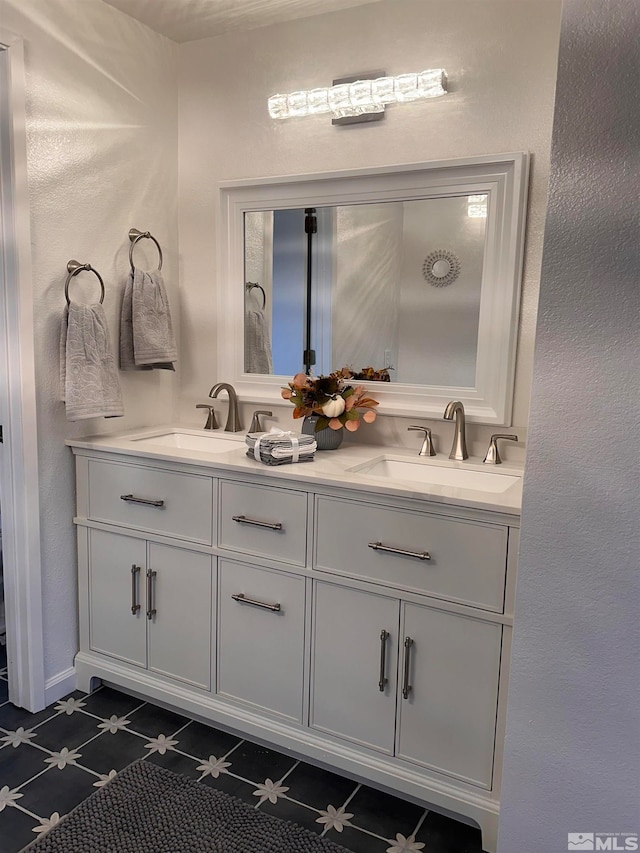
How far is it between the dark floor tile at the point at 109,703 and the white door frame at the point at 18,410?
17 centimetres

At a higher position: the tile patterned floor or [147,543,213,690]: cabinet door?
[147,543,213,690]: cabinet door

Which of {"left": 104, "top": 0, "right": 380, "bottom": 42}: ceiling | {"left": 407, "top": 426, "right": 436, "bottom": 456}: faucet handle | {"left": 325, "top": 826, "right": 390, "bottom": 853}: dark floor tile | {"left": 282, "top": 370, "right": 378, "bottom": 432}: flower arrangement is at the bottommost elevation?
{"left": 325, "top": 826, "right": 390, "bottom": 853}: dark floor tile

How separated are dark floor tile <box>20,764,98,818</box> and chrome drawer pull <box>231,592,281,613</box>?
0.64 metres

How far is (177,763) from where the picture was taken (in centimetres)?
198

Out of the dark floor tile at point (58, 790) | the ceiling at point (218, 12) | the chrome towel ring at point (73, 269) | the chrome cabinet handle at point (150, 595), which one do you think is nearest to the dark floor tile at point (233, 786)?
Result: the dark floor tile at point (58, 790)

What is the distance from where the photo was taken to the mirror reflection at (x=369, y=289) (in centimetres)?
216

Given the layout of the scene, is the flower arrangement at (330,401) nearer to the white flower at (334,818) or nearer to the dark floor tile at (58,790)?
the white flower at (334,818)

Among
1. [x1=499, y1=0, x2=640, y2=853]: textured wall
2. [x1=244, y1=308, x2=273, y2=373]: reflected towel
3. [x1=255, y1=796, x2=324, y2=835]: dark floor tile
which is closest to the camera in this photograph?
[x1=499, y1=0, x2=640, y2=853]: textured wall

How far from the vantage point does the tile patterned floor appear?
1729mm

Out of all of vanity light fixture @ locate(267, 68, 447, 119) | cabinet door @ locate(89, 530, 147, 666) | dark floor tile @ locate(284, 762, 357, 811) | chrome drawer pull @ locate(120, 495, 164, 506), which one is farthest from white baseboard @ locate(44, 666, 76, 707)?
vanity light fixture @ locate(267, 68, 447, 119)

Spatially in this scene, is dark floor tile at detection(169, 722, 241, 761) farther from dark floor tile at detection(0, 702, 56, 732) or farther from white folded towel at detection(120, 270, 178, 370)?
white folded towel at detection(120, 270, 178, 370)

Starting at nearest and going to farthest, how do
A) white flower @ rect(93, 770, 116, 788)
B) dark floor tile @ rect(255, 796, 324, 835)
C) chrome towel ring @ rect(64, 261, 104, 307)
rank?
dark floor tile @ rect(255, 796, 324, 835), white flower @ rect(93, 770, 116, 788), chrome towel ring @ rect(64, 261, 104, 307)

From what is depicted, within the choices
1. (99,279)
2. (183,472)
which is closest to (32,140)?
(99,279)

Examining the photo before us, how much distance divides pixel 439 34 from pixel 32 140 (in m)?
1.33
